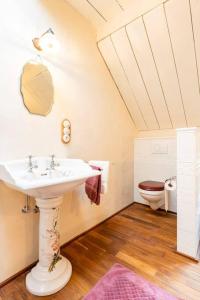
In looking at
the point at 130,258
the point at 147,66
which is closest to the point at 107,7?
the point at 147,66

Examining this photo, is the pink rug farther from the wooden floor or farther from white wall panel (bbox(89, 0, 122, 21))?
white wall panel (bbox(89, 0, 122, 21))

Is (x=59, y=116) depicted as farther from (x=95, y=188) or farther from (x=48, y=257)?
(x=48, y=257)

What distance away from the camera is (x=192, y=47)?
5.40ft

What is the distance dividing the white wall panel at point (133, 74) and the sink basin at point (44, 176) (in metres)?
1.38

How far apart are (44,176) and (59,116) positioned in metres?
0.60

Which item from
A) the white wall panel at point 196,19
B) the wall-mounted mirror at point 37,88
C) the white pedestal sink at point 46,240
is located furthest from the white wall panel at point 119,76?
the white pedestal sink at point 46,240

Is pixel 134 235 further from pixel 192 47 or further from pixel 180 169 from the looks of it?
pixel 192 47

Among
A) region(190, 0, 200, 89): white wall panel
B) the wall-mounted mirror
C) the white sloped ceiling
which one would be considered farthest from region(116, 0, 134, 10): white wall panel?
the wall-mounted mirror

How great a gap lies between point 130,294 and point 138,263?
335 millimetres

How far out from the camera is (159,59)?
1.84 m

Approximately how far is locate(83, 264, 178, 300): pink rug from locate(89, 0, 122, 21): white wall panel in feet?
8.07

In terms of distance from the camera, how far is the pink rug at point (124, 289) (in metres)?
1.12

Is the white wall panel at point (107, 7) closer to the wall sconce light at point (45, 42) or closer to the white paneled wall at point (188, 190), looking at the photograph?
the wall sconce light at point (45, 42)

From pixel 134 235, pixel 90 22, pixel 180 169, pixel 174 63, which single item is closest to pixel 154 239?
pixel 134 235
